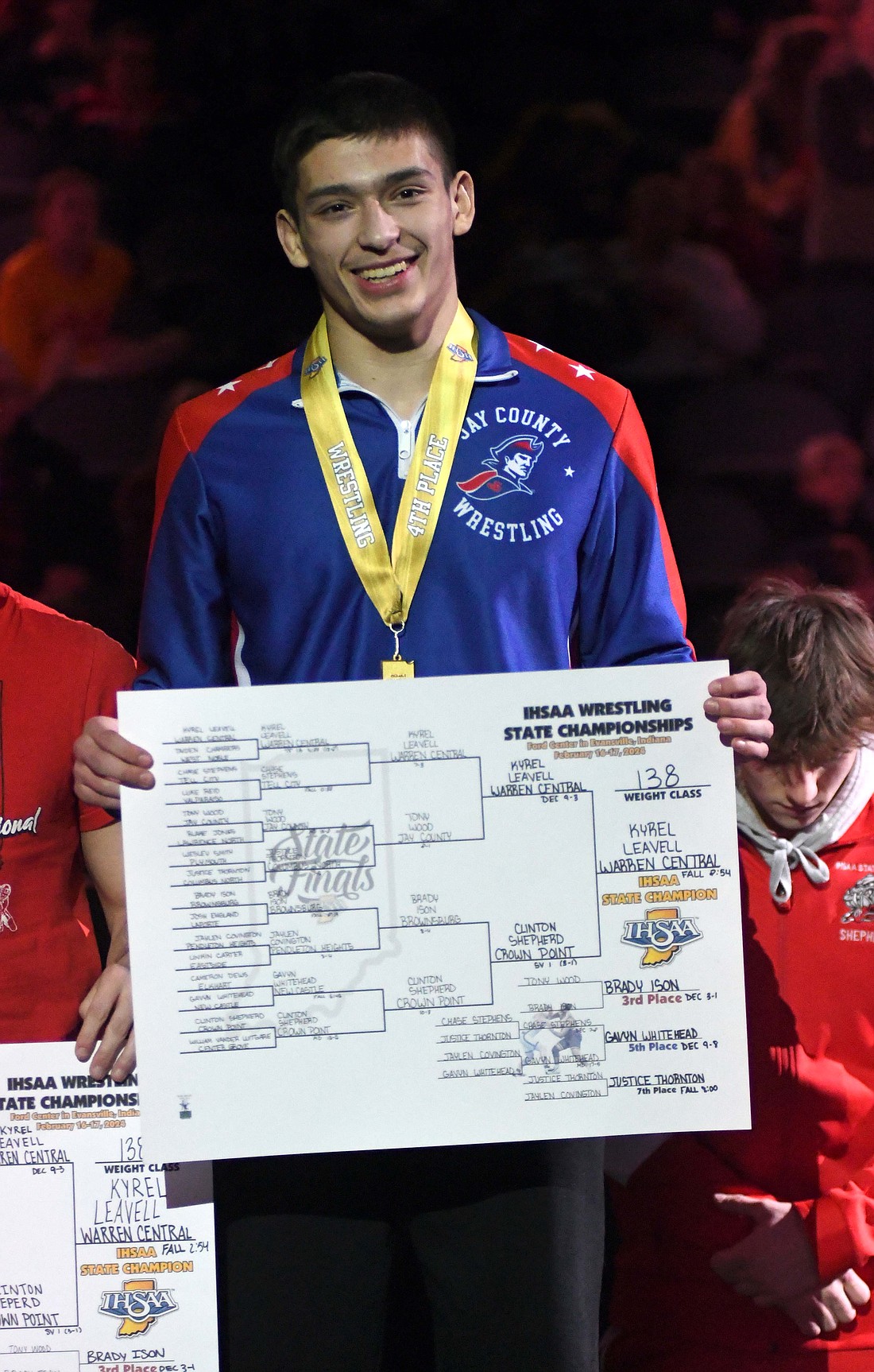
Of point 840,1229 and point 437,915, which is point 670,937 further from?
point 840,1229

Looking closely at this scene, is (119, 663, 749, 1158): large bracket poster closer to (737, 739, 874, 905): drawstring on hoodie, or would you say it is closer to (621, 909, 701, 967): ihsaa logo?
(621, 909, 701, 967): ihsaa logo

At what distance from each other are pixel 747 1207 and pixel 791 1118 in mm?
141

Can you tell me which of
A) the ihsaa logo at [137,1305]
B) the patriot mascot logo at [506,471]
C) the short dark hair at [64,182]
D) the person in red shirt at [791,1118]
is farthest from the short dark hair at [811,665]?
the short dark hair at [64,182]

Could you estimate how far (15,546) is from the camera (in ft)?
13.2

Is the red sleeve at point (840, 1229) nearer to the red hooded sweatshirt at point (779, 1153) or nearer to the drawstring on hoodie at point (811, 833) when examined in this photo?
the red hooded sweatshirt at point (779, 1153)

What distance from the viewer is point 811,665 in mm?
2115

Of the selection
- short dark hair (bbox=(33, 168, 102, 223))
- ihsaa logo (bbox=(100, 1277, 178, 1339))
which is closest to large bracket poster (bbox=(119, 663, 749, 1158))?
ihsaa logo (bbox=(100, 1277, 178, 1339))

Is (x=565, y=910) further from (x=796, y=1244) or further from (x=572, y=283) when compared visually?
(x=572, y=283)

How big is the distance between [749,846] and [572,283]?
2.26 m

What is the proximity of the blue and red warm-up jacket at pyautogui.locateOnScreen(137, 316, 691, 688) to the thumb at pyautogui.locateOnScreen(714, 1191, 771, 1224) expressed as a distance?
0.80 meters

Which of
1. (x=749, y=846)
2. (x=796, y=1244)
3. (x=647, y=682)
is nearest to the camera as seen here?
(x=647, y=682)

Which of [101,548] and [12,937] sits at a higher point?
[101,548]

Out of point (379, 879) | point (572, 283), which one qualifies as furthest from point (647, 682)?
point (572, 283)

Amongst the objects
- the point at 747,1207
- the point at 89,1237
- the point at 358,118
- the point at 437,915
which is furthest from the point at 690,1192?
the point at 358,118
